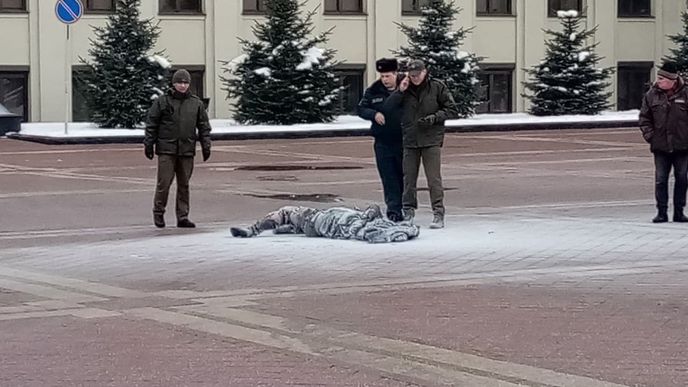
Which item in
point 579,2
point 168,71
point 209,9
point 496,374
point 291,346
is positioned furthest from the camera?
point 579,2

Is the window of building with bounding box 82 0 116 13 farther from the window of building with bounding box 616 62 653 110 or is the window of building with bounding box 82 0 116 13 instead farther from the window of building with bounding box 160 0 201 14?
the window of building with bounding box 616 62 653 110

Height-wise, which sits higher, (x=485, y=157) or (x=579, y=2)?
(x=579, y=2)

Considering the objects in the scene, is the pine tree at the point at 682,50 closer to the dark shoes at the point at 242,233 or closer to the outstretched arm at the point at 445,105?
the outstretched arm at the point at 445,105

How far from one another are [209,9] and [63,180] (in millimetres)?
20525

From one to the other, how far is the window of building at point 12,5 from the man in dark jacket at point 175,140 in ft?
82.7

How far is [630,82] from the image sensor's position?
4866 centimetres

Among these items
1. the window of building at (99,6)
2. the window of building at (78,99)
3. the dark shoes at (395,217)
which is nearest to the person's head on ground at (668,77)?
the dark shoes at (395,217)

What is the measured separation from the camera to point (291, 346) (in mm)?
8633

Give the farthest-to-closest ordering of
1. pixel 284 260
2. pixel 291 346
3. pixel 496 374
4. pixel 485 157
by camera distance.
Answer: pixel 485 157
pixel 284 260
pixel 291 346
pixel 496 374

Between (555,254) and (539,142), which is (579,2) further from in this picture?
(555,254)

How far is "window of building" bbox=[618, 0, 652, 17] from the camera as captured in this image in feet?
158

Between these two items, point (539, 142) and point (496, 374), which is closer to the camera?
point (496, 374)

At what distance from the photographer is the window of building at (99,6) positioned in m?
40.8

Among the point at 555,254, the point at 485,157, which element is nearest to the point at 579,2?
the point at 485,157
